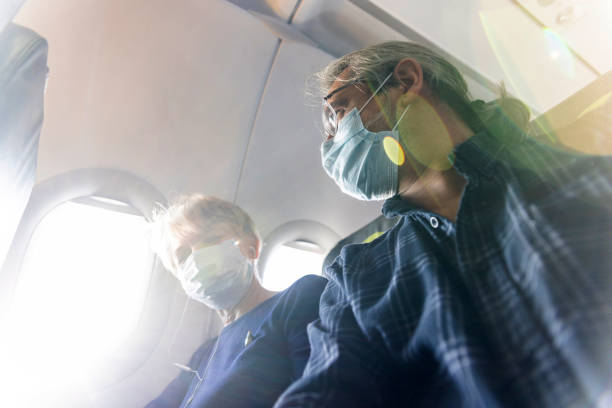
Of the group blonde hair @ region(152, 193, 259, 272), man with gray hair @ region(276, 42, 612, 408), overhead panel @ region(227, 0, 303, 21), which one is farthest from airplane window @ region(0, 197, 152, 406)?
man with gray hair @ region(276, 42, 612, 408)

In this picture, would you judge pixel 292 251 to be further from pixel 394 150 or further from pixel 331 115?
pixel 394 150

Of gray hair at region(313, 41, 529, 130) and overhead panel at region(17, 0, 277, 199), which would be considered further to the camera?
overhead panel at region(17, 0, 277, 199)

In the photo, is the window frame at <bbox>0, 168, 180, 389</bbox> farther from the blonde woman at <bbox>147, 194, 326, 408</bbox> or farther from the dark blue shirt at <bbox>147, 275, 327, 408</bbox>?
the dark blue shirt at <bbox>147, 275, 327, 408</bbox>

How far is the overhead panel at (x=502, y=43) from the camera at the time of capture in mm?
1713

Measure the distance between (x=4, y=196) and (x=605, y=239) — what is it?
4.37 feet

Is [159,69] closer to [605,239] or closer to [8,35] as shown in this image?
[8,35]

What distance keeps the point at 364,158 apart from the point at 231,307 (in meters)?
1.22

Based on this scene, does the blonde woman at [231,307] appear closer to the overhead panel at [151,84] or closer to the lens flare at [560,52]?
the overhead panel at [151,84]

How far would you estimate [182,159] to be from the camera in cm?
217

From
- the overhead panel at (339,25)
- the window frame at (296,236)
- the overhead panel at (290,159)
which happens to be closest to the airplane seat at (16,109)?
the overhead panel at (339,25)

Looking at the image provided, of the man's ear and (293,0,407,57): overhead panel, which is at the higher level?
(293,0,407,57): overhead panel

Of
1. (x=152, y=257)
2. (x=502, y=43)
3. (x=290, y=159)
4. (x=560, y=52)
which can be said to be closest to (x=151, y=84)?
(x=290, y=159)

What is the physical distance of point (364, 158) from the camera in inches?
43.6

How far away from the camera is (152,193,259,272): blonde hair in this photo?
193 cm
